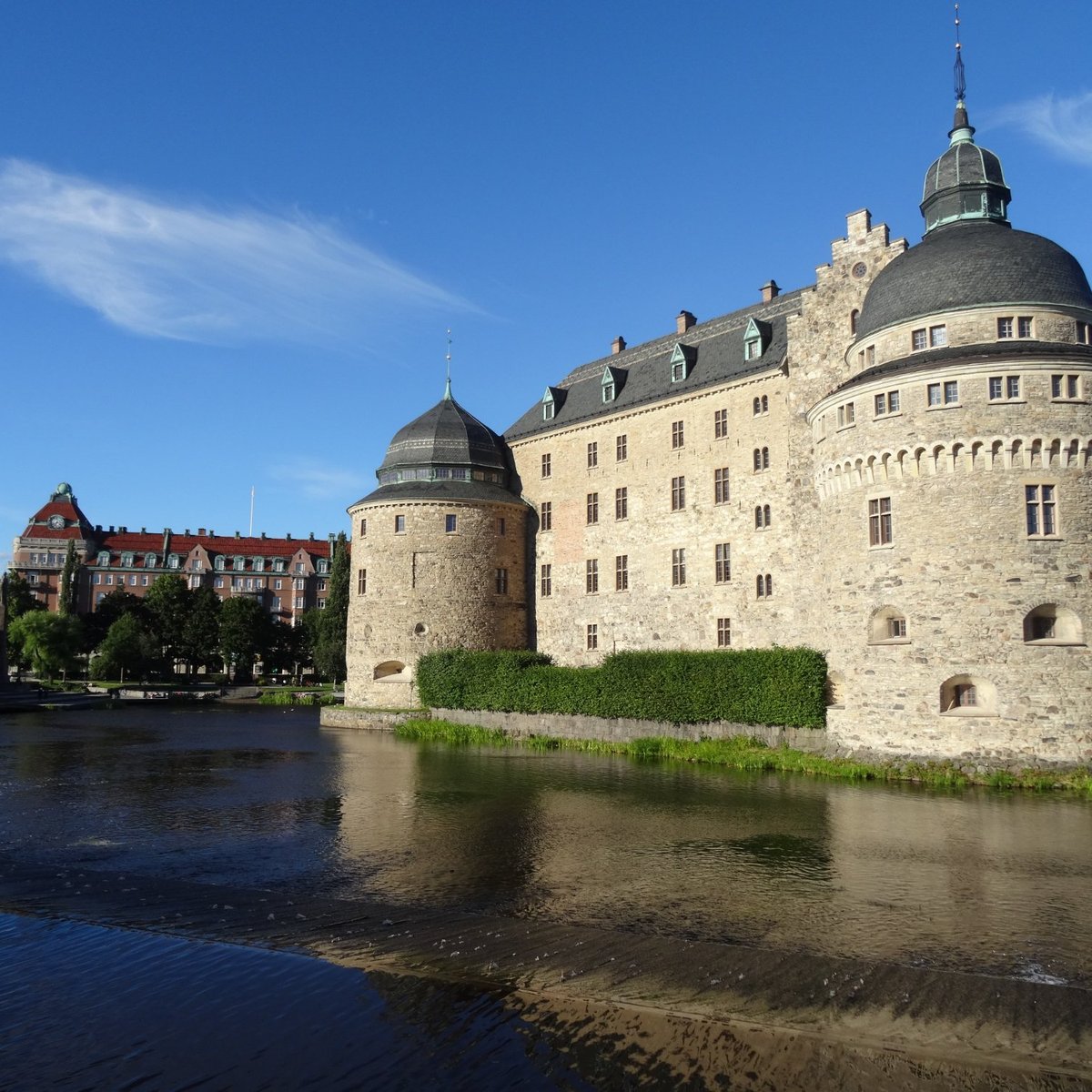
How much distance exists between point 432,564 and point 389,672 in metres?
5.75

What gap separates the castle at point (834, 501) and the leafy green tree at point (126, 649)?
38.8 metres

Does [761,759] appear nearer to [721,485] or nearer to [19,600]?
[721,485]

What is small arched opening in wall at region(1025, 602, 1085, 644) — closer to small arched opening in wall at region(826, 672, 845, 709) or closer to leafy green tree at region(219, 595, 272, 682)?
small arched opening in wall at region(826, 672, 845, 709)

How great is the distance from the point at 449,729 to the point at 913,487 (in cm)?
2202

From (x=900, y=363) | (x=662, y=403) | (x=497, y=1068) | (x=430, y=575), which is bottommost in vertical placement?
(x=497, y=1068)

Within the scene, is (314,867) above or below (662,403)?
below

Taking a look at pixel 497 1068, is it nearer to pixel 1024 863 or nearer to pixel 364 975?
pixel 364 975

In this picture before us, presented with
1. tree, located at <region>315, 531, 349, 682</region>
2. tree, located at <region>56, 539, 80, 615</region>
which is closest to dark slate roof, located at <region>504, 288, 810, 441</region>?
tree, located at <region>315, 531, 349, 682</region>

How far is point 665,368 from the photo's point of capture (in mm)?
42750

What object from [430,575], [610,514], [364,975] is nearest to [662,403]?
[610,514]

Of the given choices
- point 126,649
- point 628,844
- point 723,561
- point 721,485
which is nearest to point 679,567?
point 723,561

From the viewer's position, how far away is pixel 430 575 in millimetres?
44781

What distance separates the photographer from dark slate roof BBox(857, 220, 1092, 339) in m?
25.9

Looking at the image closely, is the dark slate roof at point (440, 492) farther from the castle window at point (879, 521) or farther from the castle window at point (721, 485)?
the castle window at point (879, 521)
